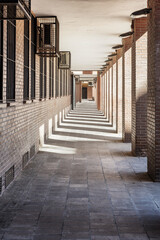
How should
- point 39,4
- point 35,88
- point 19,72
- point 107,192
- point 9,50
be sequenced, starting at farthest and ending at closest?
point 35,88, point 39,4, point 19,72, point 9,50, point 107,192

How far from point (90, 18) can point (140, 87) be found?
2.13 m

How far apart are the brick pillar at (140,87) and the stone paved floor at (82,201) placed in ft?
1.56

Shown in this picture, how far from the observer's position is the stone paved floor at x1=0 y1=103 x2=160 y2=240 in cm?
374

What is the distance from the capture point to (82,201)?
480cm

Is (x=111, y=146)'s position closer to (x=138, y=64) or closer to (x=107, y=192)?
(x=138, y=64)

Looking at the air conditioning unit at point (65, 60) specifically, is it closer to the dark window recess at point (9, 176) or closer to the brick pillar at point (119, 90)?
the brick pillar at point (119, 90)

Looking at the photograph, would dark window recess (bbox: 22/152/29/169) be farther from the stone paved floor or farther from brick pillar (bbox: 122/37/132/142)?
brick pillar (bbox: 122/37/132/142)

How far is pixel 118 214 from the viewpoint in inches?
168

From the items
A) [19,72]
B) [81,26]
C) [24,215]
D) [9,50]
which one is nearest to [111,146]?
[81,26]

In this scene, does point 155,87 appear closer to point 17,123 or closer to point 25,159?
point 17,123

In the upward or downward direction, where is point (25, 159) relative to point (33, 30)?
downward

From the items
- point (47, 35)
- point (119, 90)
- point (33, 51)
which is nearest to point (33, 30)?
point (47, 35)

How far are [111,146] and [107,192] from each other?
15.1 ft

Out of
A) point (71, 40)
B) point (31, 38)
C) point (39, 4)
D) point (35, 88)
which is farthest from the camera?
point (71, 40)
